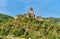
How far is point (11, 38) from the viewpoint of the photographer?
186m

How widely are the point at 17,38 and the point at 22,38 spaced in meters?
5.49

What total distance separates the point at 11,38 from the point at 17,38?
23.0ft

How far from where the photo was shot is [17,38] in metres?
190

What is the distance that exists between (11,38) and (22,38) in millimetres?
12462

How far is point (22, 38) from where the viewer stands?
19262cm
